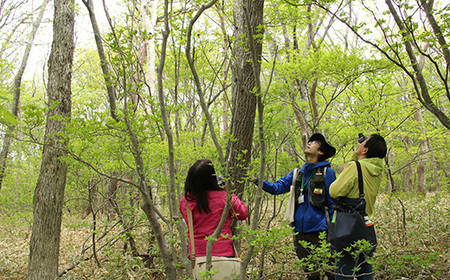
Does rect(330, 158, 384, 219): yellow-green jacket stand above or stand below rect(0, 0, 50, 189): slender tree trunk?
below

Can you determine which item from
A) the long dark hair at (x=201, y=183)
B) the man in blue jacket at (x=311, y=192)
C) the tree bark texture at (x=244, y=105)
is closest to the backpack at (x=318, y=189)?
the man in blue jacket at (x=311, y=192)

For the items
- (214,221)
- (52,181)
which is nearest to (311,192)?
(214,221)

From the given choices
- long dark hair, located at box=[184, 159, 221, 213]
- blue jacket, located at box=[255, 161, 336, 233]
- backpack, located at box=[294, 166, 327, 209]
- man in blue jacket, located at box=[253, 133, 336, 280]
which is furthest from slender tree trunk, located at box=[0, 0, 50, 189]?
backpack, located at box=[294, 166, 327, 209]

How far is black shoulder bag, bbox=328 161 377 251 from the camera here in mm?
2465

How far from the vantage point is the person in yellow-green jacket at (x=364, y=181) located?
2500mm

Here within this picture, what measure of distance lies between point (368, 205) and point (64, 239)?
655 centimetres

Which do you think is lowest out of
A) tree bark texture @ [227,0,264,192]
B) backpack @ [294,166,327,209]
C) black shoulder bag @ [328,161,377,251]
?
black shoulder bag @ [328,161,377,251]

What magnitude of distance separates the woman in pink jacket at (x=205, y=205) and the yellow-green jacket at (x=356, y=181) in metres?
0.83

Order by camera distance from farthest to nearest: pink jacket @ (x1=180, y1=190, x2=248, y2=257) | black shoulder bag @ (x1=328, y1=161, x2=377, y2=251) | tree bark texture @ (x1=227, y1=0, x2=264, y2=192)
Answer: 1. tree bark texture @ (x1=227, y1=0, x2=264, y2=192)
2. black shoulder bag @ (x1=328, y1=161, x2=377, y2=251)
3. pink jacket @ (x1=180, y1=190, x2=248, y2=257)

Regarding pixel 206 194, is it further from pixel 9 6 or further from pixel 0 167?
pixel 9 6

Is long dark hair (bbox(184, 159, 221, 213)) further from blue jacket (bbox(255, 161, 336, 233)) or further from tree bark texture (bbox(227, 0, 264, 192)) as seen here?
blue jacket (bbox(255, 161, 336, 233))

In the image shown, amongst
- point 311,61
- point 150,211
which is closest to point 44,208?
point 150,211

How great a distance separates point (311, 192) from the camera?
9.36 ft

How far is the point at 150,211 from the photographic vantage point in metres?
2.56
